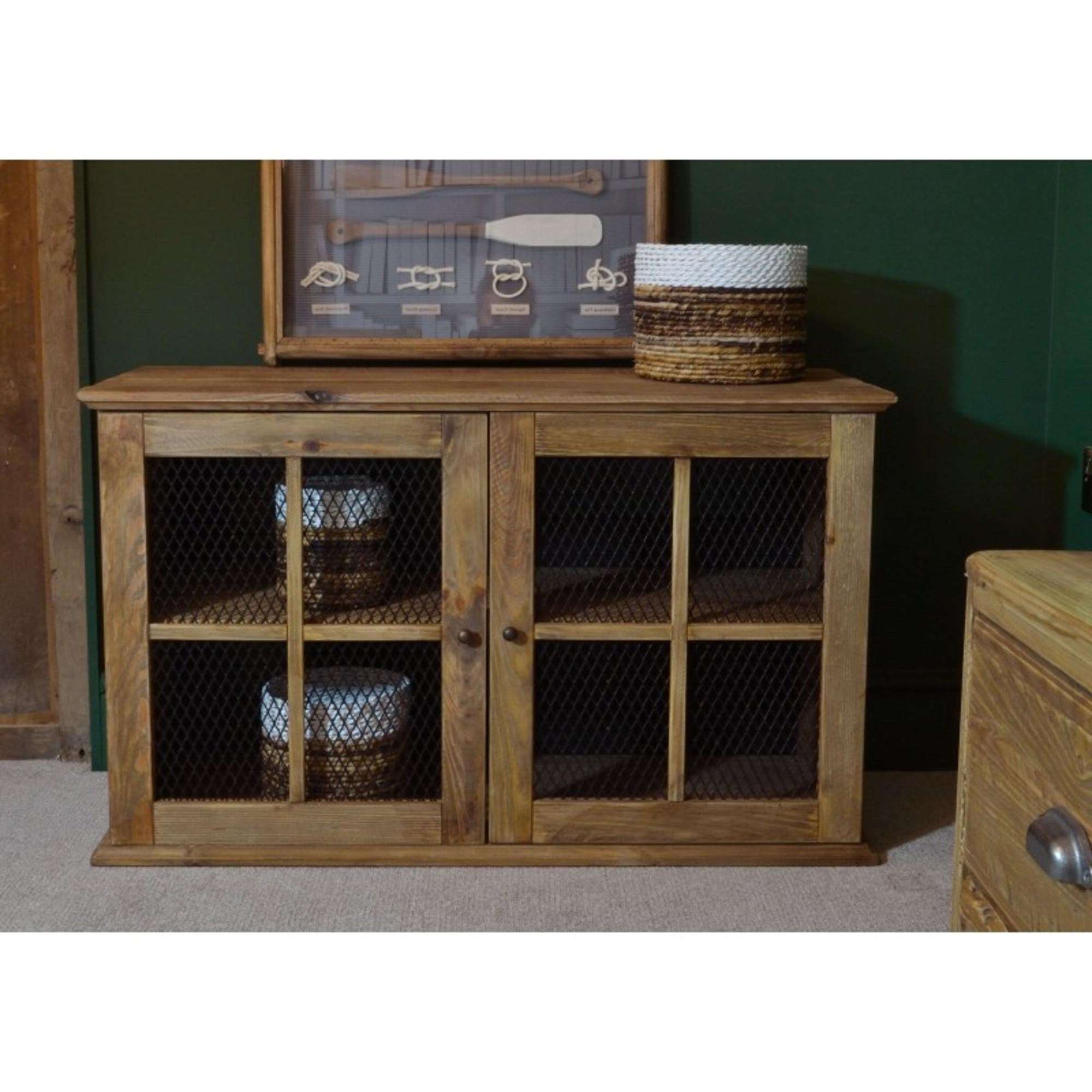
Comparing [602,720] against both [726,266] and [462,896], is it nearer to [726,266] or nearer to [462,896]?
[462,896]

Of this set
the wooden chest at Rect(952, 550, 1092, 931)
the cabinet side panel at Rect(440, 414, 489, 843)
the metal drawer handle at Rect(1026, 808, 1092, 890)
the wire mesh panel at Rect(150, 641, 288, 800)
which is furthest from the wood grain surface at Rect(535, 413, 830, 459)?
the metal drawer handle at Rect(1026, 808, 1092, 890)

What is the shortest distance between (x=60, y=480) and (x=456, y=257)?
85 cm

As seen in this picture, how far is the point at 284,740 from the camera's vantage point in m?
2.51

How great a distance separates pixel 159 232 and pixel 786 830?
1.54 metres

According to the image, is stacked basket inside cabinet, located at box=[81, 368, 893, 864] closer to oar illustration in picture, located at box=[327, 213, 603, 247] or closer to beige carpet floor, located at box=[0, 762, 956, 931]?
beige carpet floor, located at box=[0, 762, 956, 931]

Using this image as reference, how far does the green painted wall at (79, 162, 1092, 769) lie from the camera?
2.78 metres

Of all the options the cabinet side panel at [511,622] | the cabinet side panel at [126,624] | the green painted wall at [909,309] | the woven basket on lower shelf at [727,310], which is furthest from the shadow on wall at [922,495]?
the cabinet side panel at [126,624]

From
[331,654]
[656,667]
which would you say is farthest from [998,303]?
[331,654]

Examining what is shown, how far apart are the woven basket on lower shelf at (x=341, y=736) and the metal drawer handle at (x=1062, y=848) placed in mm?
1503

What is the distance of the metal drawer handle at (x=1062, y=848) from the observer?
1.06m

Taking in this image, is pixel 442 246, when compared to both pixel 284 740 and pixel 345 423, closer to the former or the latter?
pixel 345 423

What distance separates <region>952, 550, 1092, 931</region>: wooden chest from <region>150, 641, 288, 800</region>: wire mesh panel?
1.39 m

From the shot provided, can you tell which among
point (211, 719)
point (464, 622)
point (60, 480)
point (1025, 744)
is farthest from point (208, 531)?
point (1025, 744)

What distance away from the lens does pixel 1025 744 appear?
4.00ft
